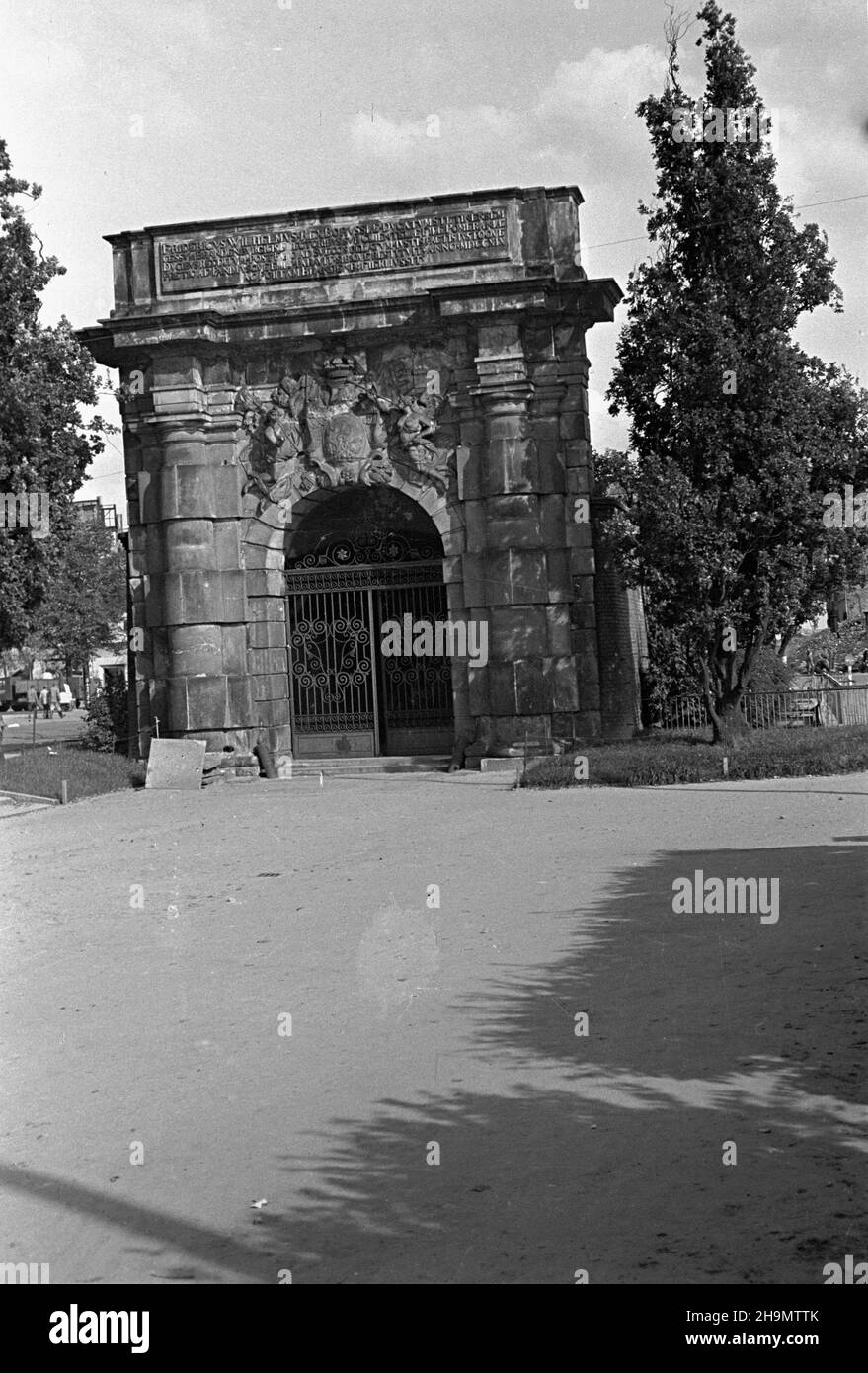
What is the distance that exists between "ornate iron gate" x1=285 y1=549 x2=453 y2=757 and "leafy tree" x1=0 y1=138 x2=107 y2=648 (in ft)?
12.0

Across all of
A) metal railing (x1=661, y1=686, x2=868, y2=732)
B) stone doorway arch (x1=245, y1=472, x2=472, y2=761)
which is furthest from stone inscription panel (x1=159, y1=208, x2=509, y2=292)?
metal railing (x1=661, y1=686, x2=868, y2=732)

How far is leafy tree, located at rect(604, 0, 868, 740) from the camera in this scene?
19.9 meters

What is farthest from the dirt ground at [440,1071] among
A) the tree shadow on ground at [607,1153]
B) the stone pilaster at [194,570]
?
the stone pilaster at [194,570]

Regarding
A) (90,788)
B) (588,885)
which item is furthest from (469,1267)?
(90,788)

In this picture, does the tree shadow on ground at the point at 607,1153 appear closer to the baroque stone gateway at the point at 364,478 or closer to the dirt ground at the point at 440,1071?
the dirt ground at the point at 440,1071

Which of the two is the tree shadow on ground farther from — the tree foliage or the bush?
the tree foliage

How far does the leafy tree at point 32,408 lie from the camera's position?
21.2 meters

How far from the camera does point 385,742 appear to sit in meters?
22.7

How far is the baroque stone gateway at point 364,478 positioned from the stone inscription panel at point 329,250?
0.11ft

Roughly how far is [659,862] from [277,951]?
365cm

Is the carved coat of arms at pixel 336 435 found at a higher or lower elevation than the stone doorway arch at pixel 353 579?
higher

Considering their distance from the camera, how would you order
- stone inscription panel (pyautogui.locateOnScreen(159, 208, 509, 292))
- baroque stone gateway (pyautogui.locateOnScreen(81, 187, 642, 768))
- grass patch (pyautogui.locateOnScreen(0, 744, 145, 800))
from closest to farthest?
grass patch (pyautogui.locateOnScreen(0, 744, 145, 800))
baroque stone gateway (pyautogui.locateOnScreen(81, 187, 642, 768))
stone inscription panel (pyautogui.locateOnScreen(159, 208, 509, 292))

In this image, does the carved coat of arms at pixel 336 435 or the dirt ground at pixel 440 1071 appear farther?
the carved coat of arms at pixel 336 435

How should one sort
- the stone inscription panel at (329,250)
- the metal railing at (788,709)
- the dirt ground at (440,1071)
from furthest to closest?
the metal railing at (788,709)
the stone inscription panel at (329,250)
the dirt ground at (440,1071)
